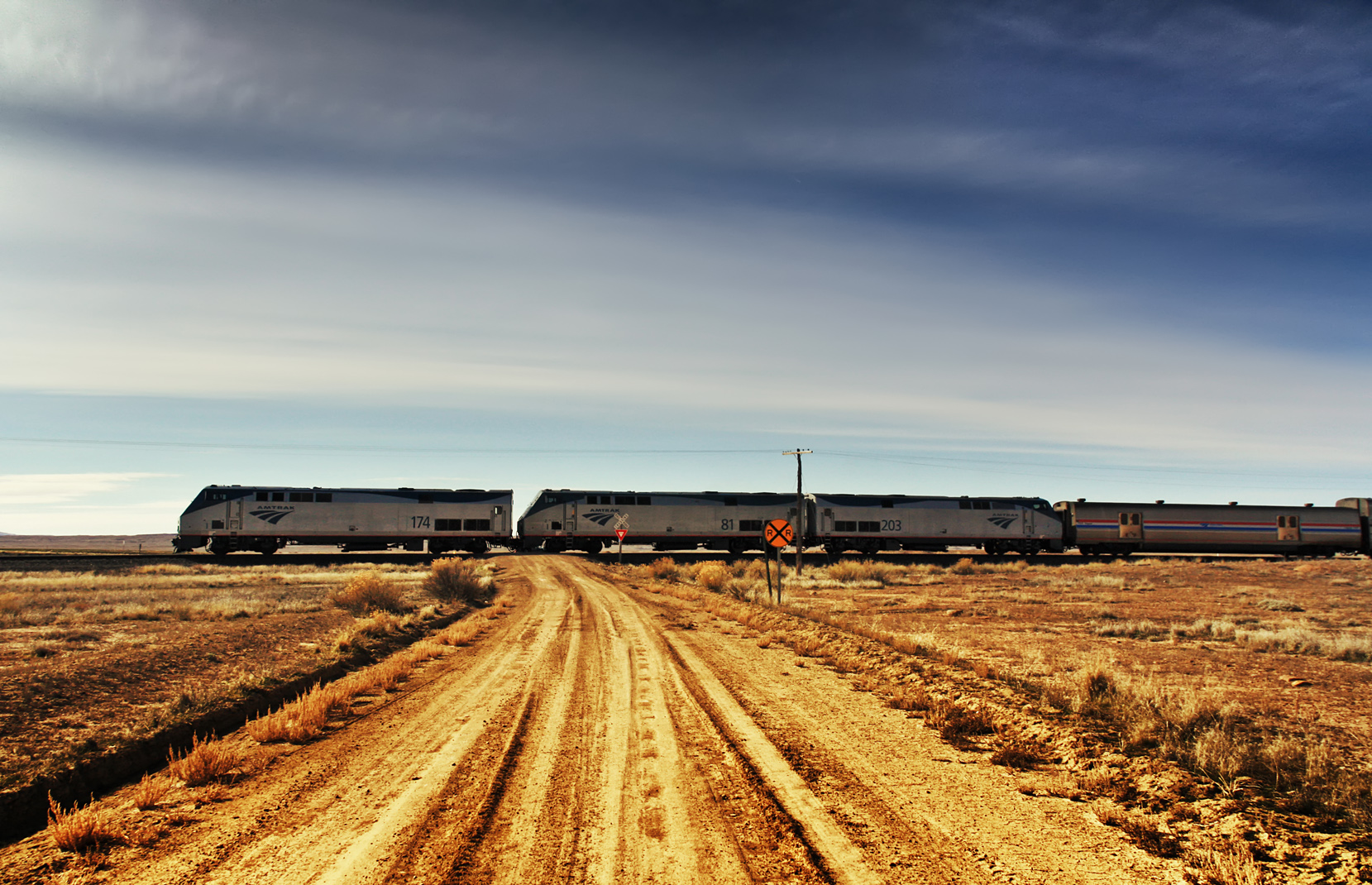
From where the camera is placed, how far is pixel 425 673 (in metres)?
15.4

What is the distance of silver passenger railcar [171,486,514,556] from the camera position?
5191cm

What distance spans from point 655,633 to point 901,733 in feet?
34.6

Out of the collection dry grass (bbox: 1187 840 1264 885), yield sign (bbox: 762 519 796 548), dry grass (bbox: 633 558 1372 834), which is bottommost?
dry grass (bbox: 633 558 1372 834)

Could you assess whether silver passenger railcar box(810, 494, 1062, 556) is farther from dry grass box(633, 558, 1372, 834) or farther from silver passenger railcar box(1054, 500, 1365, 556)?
dry grass box(633, 558, 1372, 834)

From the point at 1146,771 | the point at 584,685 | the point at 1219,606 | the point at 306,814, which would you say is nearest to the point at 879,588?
the point at 1219,606

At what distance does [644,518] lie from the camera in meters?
56.2

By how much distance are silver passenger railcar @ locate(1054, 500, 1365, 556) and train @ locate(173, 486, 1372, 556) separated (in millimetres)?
84

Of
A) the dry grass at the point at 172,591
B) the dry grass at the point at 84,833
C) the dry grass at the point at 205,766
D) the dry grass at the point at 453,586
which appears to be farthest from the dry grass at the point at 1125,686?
the dry grass at the point at 172,591

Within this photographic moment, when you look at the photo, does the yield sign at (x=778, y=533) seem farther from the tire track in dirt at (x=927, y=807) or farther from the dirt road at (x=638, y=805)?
the tire track in dirt at (x=927, y=807)

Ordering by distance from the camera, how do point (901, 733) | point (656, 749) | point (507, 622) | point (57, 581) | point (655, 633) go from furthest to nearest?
point (57, 581) < point (507, 622) < point (655, 633) < point (901, 733) < point (656, 749)

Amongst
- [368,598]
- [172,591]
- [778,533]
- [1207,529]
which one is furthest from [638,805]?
[1207,529]

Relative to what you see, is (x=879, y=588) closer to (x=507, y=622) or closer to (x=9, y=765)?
(x=507, y=622)

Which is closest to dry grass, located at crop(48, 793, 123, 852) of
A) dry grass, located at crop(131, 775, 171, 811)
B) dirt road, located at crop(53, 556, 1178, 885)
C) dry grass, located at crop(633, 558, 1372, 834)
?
dry grass, located at crop(131, 775, 171, 811)

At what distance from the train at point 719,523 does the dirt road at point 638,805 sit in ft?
122
